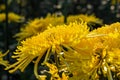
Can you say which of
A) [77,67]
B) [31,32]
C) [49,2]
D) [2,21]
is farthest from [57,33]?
[49,2]

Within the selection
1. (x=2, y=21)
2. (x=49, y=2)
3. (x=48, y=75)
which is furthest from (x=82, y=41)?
(x=49, y=2)

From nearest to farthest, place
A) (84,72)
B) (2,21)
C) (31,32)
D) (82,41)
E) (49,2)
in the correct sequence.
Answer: (84,72) → (82,41) → (31,32) → (2,21) → (49,2)

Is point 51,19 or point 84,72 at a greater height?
point 51,19

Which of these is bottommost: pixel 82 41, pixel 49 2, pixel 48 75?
pixel 48 75

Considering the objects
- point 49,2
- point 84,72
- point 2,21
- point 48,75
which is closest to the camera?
point 84,72

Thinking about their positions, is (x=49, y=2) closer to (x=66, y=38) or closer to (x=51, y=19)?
(x=51, y=19)

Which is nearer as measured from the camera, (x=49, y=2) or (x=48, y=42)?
(x=48, y=42)
